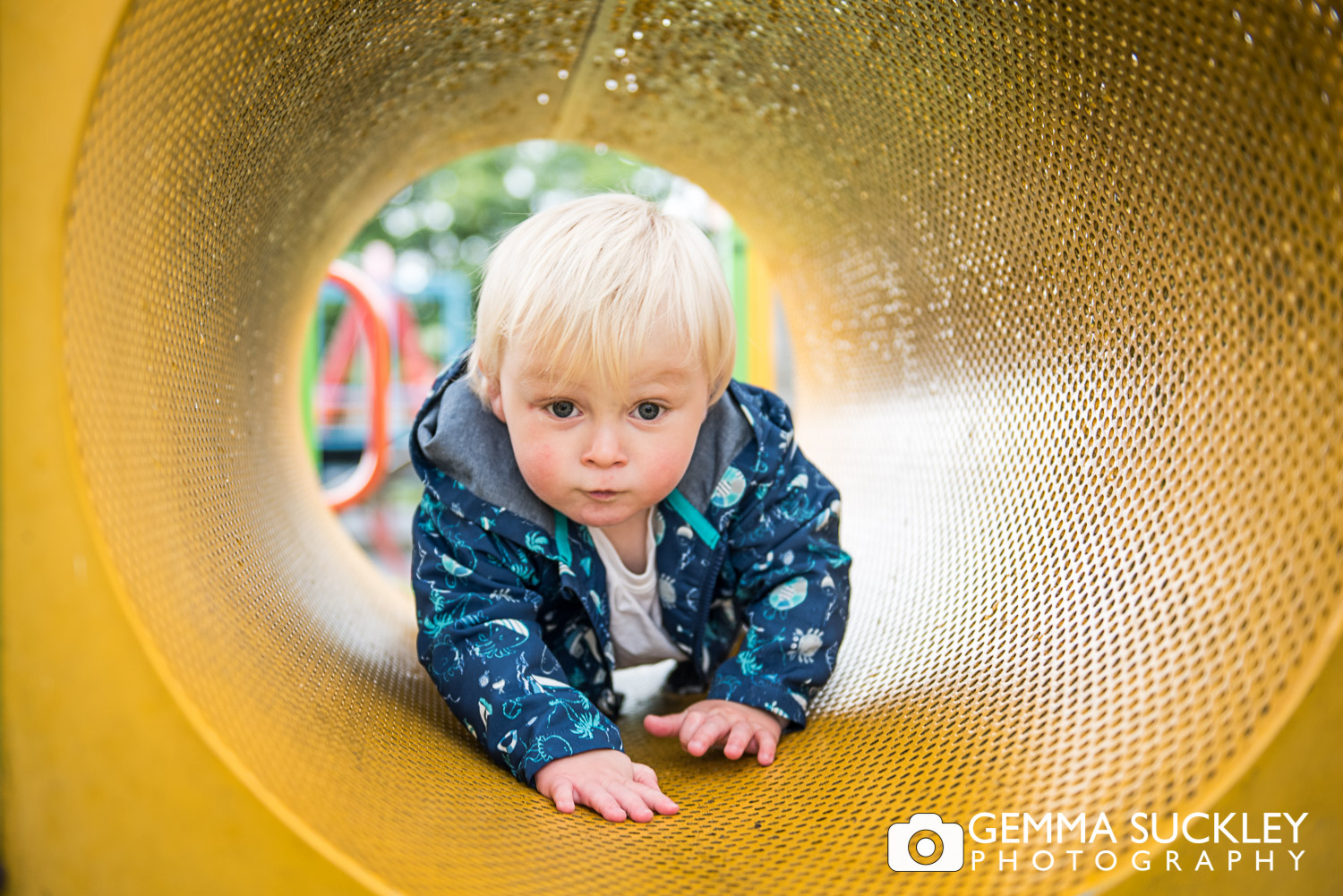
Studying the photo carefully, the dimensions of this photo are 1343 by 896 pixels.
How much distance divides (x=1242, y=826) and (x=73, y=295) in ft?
3.07

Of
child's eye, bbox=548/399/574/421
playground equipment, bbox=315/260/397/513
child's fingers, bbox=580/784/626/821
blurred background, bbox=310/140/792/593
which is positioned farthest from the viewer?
playground equipment, bbox=315/260/397/513

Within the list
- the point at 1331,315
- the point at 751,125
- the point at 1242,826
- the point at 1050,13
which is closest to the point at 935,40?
the point at 1050,13

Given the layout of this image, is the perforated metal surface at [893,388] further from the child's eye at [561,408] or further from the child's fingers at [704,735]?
the child's eye at [561,408]

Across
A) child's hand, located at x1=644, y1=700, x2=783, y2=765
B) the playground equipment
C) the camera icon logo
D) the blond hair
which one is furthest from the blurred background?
Answer: the camera icon logo

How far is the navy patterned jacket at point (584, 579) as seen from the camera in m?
1.18

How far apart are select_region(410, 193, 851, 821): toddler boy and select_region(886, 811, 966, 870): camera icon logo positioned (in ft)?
0.86

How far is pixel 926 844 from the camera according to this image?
95 cm

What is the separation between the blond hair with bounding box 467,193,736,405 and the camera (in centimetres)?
113

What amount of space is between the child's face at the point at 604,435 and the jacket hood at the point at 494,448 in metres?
0.13

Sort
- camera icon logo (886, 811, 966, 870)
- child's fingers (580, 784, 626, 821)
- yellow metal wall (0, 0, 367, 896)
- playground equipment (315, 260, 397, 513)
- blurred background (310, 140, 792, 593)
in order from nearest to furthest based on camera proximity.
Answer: yellow metal wall (0, 0, 367, 896), camera icon logo (886, 811, 966, 870), child's fingers (580, 784, 626, 821), blurred background (310, 140, 792, 593), playground equipment (315, 260, 397, 513)

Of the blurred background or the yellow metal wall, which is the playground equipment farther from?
the yellow metal wall

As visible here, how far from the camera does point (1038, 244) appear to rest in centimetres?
130

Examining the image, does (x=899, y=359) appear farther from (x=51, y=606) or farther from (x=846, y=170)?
(x=51, y=606)

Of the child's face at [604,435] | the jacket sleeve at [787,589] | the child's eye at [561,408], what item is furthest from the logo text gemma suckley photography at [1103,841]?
the child's eye at [561,408]
